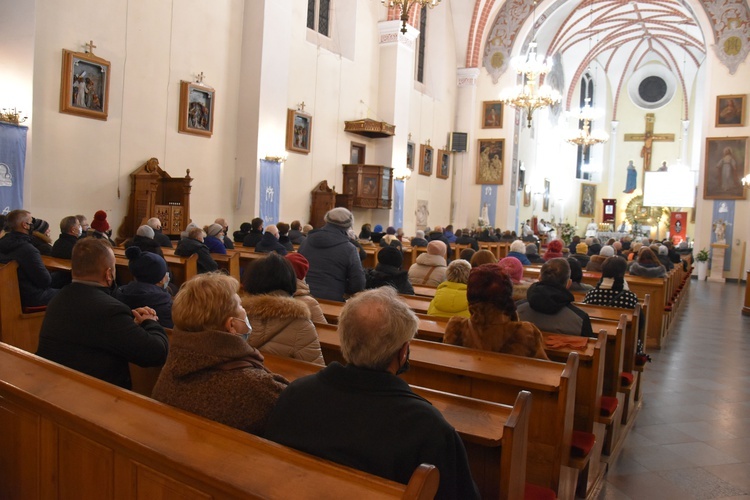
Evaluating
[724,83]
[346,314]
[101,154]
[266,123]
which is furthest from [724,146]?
[346,314]

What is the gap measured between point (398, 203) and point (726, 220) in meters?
10.00

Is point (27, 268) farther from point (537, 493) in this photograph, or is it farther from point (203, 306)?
point (537, 493)

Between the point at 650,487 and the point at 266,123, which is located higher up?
the point at 266,123

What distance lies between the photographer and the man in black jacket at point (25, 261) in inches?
190

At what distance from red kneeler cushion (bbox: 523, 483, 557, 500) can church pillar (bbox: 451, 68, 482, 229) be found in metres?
18.8

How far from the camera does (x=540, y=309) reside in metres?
4.05

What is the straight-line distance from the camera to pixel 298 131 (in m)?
13.7

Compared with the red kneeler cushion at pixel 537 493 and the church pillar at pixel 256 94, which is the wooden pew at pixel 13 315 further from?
the church pillar at pixel 256 94

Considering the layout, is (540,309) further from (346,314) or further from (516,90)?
(516,90)

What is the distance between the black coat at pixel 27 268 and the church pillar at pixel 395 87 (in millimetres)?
12123

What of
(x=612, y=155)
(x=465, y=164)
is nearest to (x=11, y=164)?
(x=465, y=164)

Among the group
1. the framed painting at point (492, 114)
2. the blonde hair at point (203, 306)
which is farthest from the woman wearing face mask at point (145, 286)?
the framed painting at point (492, 114)

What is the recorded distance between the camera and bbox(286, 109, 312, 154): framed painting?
13.4 metres

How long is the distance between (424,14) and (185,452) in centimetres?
1943
